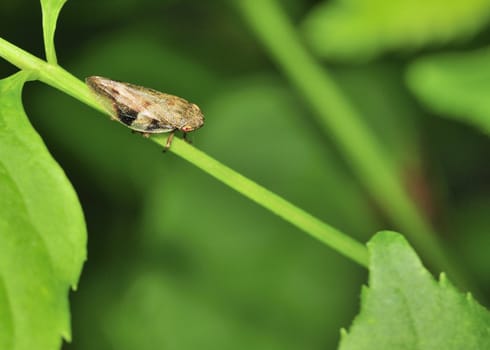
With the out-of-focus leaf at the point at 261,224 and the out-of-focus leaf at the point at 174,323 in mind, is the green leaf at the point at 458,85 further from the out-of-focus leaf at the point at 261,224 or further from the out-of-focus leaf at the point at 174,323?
the out-of-focus leaf at the point at 174,323

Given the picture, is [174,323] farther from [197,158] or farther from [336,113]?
[197,158]

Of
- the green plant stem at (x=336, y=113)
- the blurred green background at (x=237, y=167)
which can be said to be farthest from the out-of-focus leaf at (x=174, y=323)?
the green plant stem at (x=336, y=113)

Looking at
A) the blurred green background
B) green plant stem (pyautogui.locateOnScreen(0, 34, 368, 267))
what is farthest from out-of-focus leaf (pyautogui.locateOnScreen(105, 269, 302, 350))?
green plant stem (pyautogui.locateOnScreen(0, 34, 368, 267))

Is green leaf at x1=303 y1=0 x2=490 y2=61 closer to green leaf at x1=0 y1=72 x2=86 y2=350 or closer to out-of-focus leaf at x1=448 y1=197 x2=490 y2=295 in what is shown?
out-of-focus leaf at x1=448 y1=197 x2=490 y2=295

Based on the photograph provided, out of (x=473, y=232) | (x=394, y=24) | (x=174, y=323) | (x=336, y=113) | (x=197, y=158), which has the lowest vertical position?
(x=174, y=323)

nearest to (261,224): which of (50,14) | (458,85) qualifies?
(458,85)
